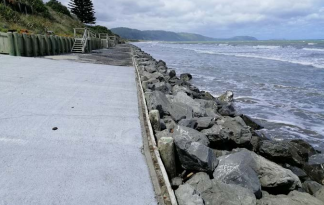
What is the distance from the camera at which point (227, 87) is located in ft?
39.3

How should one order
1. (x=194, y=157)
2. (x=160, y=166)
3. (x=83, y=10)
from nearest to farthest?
1. (x=160, y=166)
2. (x=194, y=157)
3. (x=83, y=10)

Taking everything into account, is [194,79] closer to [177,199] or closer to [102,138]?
[102,138]

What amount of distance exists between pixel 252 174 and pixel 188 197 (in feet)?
3.78

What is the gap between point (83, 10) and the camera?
62344 mm

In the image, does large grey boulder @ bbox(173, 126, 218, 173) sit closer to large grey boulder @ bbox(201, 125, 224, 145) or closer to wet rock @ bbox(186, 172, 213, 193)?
wet rock @ bbox(186, 172, 213, 193)

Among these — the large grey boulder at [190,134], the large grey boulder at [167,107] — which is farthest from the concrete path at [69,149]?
the large grey boulder at [190,134]

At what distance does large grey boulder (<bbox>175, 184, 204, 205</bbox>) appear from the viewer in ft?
7.75

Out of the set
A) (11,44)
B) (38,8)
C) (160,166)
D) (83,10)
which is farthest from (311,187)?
(83,10)

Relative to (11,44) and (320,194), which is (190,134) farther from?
(11,44)

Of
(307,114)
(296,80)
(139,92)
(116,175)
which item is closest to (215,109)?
(139,92)

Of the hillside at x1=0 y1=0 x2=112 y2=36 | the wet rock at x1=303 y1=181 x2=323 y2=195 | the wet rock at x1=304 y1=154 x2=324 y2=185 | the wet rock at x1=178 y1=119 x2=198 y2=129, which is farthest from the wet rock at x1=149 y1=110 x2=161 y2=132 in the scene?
the hillside at x1=0 y1=0 x2=112 y2=36

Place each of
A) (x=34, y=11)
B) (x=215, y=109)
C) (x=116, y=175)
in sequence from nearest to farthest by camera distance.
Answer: (x=116, y=175) → (x=215, y=109) → (x=34, y=11)

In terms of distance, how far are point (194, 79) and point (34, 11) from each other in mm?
28439

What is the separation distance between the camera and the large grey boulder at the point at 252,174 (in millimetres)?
3077
